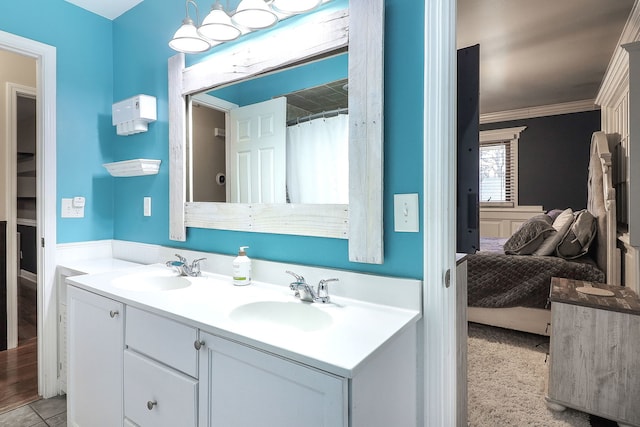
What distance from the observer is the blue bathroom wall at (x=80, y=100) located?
6.72ft

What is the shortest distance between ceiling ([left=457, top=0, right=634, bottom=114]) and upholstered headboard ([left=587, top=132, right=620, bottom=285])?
0.88 metres

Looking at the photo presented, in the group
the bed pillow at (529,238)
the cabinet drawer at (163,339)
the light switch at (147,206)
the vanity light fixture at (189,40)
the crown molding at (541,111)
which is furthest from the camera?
the crown molding at (541,111)

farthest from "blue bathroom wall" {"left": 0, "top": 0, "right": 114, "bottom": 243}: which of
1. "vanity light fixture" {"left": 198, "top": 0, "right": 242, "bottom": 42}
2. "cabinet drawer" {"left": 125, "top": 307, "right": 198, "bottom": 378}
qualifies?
"cabinet drawer" {"left": 125, "top": 307, "right": 198, "bottom": 378}

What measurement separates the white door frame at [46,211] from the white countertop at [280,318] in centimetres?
68

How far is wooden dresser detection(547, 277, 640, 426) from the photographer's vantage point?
1.65 m

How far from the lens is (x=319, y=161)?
140cm

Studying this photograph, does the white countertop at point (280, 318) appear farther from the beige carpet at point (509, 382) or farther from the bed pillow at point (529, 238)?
the bed pillow at point (529, 238)

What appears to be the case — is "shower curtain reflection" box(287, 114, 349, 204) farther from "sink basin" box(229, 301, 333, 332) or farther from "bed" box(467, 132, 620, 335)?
"bed" box(467, 132, 620, 335)

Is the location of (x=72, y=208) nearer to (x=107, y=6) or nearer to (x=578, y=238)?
(x=107, y=6)

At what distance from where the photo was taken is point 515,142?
541cm

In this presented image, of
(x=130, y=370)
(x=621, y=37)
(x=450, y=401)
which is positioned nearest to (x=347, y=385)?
(x=450, y=401)

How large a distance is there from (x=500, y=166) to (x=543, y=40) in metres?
2.90

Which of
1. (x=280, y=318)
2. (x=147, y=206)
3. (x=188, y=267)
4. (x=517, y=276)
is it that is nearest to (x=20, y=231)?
(x=147, y=206)

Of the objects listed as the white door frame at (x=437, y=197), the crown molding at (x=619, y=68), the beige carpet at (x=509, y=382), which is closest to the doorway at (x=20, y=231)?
the white door frame at (x=437, y=197)
